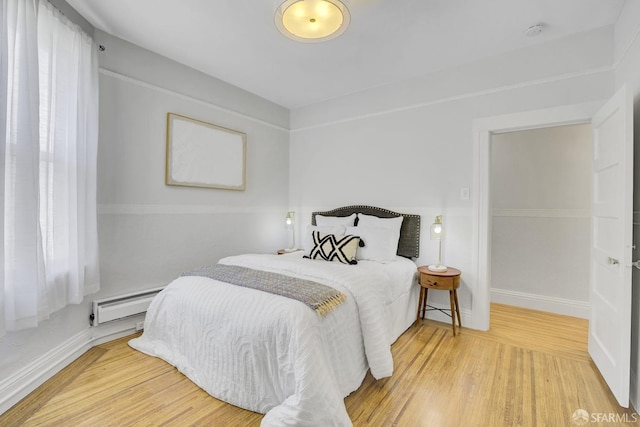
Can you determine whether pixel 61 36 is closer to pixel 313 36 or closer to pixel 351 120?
pixel 313 36

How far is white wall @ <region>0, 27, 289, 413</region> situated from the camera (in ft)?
6.96

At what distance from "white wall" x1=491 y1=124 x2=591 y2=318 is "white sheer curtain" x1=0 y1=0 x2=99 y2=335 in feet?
13.9

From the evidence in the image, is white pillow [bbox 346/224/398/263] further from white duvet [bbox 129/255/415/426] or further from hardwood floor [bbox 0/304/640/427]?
hardwood floor [bbox 0/304/640/427]

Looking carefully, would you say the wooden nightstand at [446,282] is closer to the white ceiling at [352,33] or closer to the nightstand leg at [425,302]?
the nightstand leg at [425,302]

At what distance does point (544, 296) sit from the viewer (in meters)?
3.46

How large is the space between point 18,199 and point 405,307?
2.95 meters

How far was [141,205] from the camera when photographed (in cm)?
283

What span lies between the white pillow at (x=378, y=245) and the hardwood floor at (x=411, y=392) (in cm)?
83

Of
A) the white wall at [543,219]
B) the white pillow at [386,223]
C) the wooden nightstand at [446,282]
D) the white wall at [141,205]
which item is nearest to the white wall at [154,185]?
the white wall at [141,205]

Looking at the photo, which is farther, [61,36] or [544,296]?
[544,296]

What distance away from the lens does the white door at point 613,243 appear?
1.72 m

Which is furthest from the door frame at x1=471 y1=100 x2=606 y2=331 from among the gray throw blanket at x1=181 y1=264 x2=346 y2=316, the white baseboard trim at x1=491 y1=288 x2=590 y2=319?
the gray throw blanket at x1=181 y1=264 x2=346 y2=316

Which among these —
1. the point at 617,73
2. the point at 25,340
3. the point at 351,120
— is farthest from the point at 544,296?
the point at 25,340

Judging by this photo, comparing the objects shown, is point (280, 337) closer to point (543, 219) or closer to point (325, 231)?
point (325, 231)
